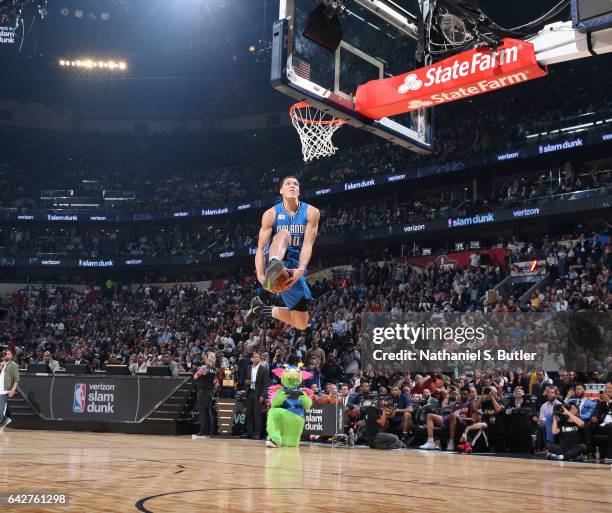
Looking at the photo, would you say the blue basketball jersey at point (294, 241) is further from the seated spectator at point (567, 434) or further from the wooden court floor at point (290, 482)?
the seated spectator at point (567, 434)

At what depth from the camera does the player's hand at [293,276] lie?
6980mm

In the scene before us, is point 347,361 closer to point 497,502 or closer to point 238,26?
point 497,502

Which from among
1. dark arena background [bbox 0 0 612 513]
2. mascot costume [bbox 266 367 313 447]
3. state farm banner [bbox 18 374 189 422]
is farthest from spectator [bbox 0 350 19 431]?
mascot costume [bbox 266 367 313 447]

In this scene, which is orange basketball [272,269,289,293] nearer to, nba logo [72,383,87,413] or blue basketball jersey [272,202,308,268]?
blue basketball jersey [272,202,308,268]

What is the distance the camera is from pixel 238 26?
1364 inches

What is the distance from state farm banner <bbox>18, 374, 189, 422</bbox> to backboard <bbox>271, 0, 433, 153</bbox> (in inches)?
339

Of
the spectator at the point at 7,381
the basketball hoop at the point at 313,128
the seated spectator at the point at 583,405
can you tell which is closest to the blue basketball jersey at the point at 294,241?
the basketball hoop at the point at 313,128

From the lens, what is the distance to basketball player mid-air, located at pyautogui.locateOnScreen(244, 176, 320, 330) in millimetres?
7309

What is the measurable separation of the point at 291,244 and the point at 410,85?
2.66 meters

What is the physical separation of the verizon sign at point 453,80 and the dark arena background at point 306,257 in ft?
0.09

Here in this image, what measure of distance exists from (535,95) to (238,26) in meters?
14.5

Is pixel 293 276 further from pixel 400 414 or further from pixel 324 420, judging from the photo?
pixel 324 420

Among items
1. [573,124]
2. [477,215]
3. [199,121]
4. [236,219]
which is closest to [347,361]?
[477,215]

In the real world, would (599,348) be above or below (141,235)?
below
